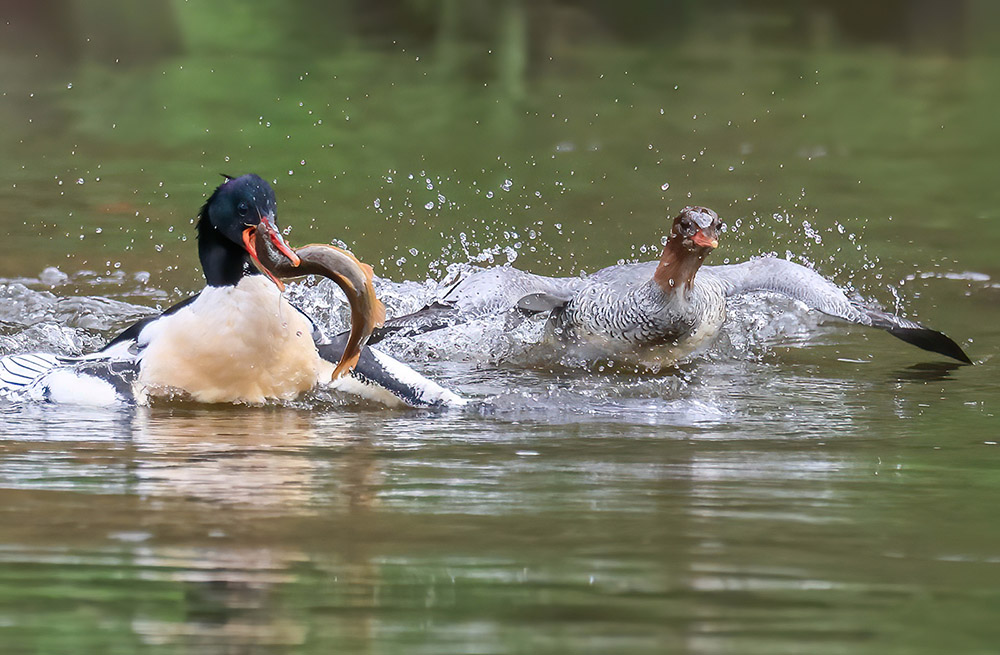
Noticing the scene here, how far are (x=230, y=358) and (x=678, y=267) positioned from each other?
2451mm

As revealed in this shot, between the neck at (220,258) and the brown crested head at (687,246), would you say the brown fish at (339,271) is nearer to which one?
the neck at (220,258)

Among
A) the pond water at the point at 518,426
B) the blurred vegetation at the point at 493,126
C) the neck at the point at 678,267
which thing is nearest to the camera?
the pond water at the point at 518,426

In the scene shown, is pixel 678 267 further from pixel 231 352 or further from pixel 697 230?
pixel 231 352

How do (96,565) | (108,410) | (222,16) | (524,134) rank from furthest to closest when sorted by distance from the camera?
(222,16) < (524,134) < (108,410) < (96,565)

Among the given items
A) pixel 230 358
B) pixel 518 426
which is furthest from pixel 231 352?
pixel 518 426

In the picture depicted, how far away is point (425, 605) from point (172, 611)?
55cm

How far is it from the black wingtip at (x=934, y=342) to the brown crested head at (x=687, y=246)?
1.02m

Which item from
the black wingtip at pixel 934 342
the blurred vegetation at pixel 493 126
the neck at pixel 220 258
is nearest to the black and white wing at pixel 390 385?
the neck at pixel 220 258

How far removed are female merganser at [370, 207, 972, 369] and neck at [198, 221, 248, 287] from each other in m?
1.05

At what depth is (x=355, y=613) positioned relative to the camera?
3480 millimetres

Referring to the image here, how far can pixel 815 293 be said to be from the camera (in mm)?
8125

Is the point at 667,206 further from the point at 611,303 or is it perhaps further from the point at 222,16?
the point at 222,16

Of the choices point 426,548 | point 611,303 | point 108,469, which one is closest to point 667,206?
point 611,303

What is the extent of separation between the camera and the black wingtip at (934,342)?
731cm
